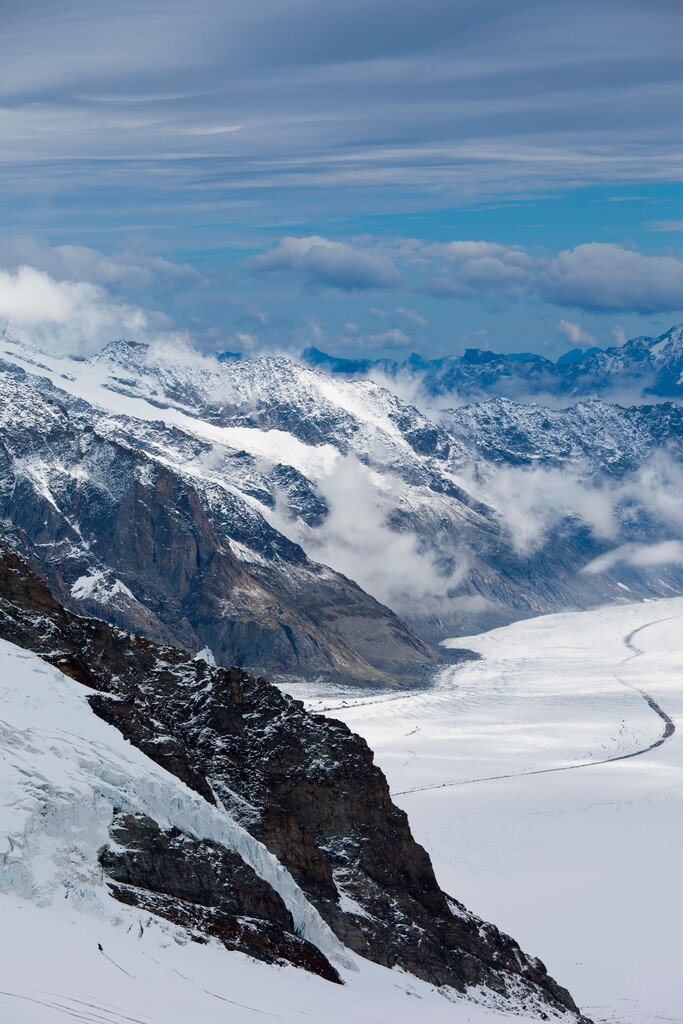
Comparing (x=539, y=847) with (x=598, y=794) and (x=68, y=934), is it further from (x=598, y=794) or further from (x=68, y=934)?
(x=68, y=934)

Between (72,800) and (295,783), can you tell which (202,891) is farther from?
(295,783)

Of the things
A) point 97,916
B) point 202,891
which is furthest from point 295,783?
point 97,916

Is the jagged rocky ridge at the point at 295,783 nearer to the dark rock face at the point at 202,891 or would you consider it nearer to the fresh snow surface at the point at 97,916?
the fresh snow surface at the point at 97,916

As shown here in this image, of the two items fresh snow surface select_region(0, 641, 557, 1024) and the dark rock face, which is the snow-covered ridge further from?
the dark rock face

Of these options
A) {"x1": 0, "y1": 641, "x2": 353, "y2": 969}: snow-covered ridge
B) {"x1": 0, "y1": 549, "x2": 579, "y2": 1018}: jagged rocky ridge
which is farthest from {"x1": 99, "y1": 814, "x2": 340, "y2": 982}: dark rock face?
{"x1": 0, "y1": 549, "x2": 579, "y2": 1018}: jagged rocky ridge

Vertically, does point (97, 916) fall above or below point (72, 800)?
below

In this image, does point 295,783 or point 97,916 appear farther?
point 295,783

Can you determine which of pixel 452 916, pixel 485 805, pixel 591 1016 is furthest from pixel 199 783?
pixel 485 805
